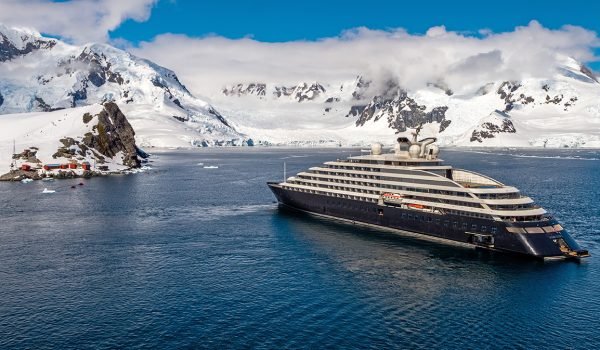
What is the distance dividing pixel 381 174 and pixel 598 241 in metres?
34.5

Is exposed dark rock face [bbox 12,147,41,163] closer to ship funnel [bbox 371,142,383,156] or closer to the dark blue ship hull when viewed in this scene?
the dark blue ship hull

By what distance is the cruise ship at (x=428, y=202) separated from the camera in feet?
230

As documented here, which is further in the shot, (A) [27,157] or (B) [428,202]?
(A) [27,157]

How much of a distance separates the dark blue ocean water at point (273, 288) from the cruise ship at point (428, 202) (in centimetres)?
263

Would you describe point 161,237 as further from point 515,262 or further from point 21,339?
point 515,262

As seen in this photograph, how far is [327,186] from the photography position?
10106cm

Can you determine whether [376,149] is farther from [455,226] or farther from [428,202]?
[455,226]

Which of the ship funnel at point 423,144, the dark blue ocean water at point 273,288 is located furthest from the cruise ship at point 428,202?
the dark blue ocean water at point 273,288

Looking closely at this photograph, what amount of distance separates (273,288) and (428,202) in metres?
33.0

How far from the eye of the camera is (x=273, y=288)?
58906 mm

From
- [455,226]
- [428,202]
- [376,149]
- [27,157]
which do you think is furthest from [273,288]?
[27,157]

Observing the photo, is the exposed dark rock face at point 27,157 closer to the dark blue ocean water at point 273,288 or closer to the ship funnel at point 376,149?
the dark blue ocean water at point 273,288

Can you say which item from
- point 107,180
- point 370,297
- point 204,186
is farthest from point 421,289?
point 107,180

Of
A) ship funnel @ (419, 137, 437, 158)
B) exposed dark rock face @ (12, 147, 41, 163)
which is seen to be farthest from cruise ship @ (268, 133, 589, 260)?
exposed dark rock face @ (12, 147, 41, 163)
